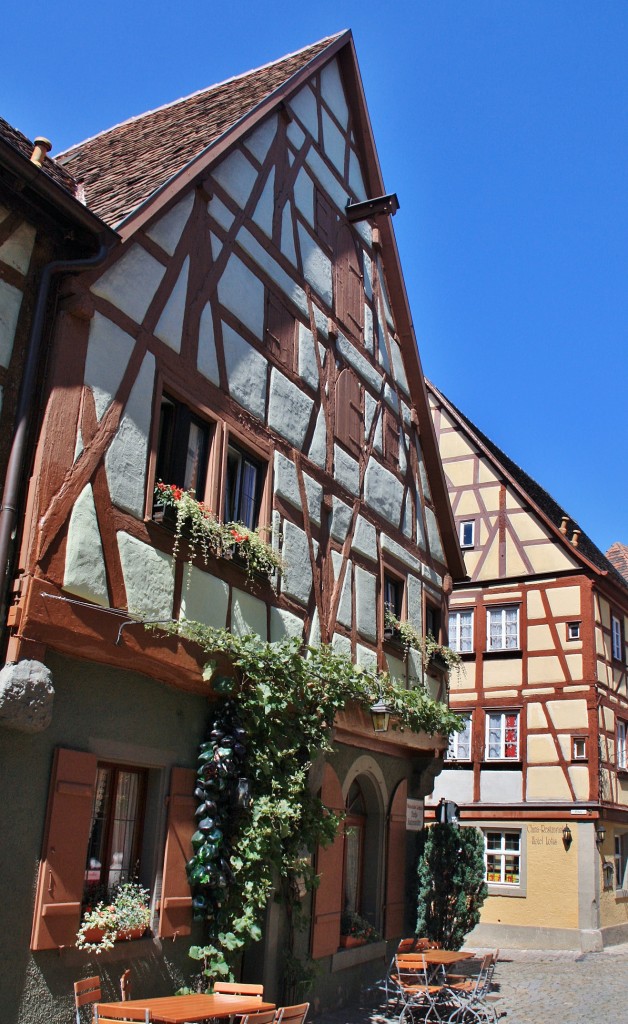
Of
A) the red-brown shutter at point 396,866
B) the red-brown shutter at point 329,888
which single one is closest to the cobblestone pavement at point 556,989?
the red-brown shutter at point 329,888

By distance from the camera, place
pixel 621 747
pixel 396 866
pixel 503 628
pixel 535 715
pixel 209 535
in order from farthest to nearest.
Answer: pixel 621 747 < pixel 503 628 < pixel 535 715 < pixel 396 866 < pixel 209 535

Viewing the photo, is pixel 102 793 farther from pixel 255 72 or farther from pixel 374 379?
pixel 255 72

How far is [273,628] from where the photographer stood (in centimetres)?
945

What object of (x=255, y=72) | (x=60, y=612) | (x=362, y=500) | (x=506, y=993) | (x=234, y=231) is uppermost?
(x=255, y=72)

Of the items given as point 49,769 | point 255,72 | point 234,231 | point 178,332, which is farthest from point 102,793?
point 255,72

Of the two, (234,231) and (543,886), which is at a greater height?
(234,231)

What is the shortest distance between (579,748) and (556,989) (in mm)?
6683

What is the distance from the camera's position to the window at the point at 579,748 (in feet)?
61.8

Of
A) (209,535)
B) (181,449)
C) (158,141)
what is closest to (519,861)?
(209,535)

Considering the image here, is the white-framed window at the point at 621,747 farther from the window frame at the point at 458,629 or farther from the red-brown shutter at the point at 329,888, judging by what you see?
the red-brown shutter at the point at 329,888

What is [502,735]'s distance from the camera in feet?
65.5

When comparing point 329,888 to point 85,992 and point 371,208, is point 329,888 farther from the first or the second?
point 371,208

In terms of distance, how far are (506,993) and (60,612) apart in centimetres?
860

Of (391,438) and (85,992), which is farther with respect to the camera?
(391,438)
